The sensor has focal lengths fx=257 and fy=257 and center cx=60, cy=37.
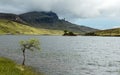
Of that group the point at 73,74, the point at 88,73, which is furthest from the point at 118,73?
the point at 73,74

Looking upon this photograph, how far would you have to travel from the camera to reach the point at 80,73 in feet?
223

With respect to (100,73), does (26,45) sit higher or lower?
higher

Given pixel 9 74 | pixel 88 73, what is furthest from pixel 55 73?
pixel 9 74

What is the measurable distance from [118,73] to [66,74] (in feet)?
45.7

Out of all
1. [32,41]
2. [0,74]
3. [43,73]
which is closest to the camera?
[0,74]

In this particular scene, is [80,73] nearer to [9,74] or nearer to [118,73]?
[118,73]

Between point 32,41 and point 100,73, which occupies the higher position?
point 32,41

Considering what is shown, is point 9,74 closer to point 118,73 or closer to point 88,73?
point 88,73

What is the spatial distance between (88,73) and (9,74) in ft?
98.1

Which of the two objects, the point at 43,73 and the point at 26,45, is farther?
the point at 26,45

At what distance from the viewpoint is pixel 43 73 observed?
64.9 m

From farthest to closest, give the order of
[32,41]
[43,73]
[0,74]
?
[32,41], [43,73], [0,74]

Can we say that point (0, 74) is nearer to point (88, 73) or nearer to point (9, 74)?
point (9, 74)

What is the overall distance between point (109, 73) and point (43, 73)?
17619 mm
